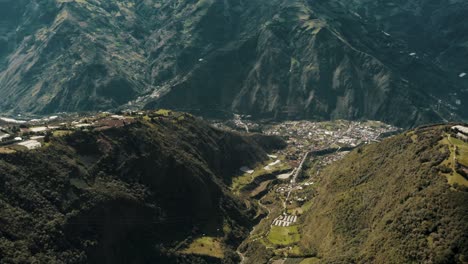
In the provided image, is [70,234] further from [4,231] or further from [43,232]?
[4,231]

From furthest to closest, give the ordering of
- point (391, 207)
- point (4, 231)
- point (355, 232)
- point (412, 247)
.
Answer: point (355, 232) < point (391, 207) < point (4, 231) < point (412, 247)

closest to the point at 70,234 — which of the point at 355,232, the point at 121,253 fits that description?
the point at 121,253

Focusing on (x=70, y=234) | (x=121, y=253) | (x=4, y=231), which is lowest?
(x=121, y=253)

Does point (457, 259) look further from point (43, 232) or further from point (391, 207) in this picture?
point (43, 232)

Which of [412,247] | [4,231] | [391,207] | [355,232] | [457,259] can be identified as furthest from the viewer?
[355,232]

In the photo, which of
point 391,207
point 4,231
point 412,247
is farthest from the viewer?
point 391,207

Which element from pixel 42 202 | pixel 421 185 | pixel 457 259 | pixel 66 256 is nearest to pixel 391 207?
pixel 421 185

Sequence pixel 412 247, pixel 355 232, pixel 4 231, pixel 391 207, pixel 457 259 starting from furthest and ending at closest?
pixel 355 232, pixel 391 207, pixel 4 231, pixel 412 247, pixel 457 259

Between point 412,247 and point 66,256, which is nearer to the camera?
point 412,247

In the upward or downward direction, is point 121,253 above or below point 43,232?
below
